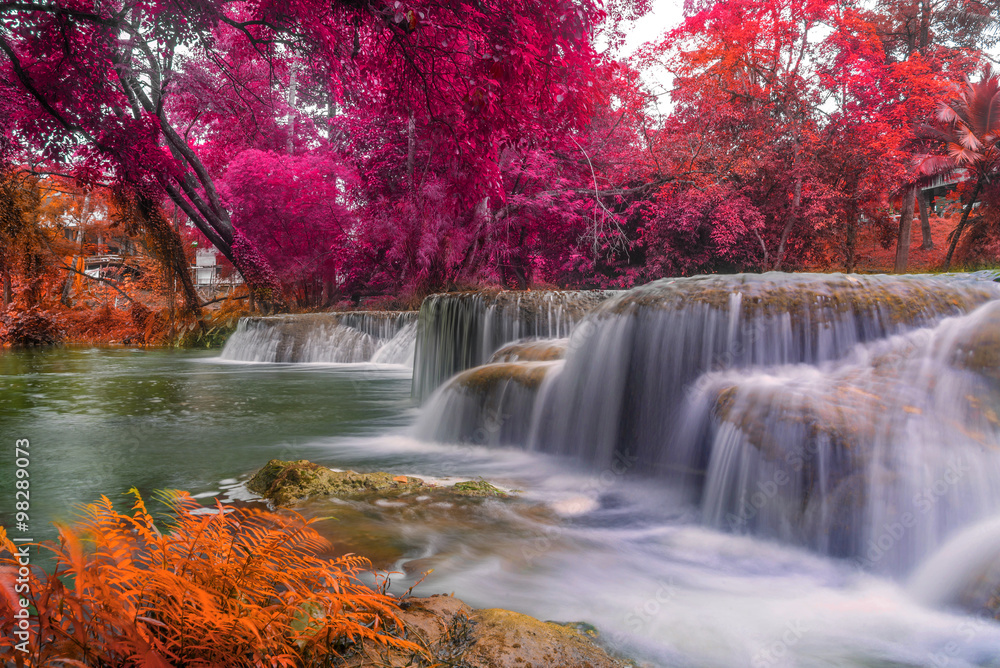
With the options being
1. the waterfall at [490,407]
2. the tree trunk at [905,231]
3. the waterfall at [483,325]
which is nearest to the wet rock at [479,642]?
the waterfall at [490,407]

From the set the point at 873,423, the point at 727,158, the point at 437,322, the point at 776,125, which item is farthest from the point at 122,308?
the point at 873,423

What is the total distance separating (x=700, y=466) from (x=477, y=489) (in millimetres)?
1587

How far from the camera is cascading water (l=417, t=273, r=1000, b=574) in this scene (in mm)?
3078

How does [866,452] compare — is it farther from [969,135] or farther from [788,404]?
[969,135]

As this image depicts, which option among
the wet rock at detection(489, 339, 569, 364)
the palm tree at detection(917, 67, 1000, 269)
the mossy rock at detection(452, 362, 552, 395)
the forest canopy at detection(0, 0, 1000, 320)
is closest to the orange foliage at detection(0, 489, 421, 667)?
the mossy rock at detection(452, 362, 552, 395)

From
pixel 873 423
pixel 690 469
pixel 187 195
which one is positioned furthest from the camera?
pixel 187 195

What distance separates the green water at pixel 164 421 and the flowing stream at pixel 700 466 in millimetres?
55

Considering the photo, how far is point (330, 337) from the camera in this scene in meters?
15.7

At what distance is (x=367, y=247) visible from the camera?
58.6ft

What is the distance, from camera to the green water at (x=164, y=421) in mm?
4426

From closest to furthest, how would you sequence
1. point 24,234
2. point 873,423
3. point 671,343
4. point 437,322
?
point 873,423 < point 671,343 < point 24,234 < point 437,322

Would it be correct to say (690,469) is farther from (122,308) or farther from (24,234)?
(122,308)

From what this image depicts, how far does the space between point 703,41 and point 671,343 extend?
17571 millimetres

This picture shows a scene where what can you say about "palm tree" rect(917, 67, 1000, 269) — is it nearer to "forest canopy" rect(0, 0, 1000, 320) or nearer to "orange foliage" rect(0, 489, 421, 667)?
"forest canopy" rect(0, 0, 1000, 320)
